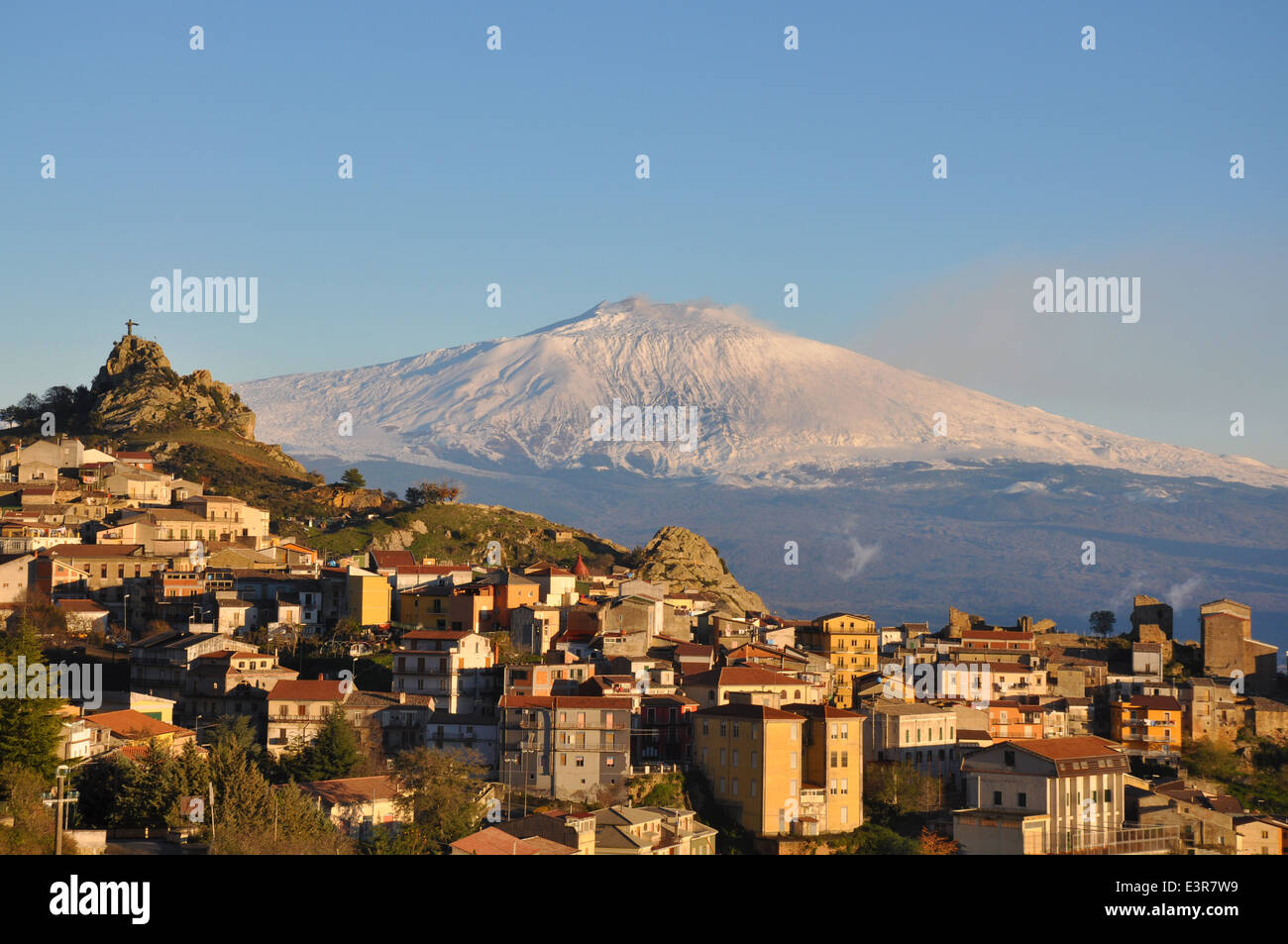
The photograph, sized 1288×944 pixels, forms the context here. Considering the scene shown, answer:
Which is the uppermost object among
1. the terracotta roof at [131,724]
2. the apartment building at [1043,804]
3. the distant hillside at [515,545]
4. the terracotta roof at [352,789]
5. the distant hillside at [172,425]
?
the distant hillside at [172,425]

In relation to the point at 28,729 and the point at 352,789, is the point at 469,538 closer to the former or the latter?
the point at 352,789

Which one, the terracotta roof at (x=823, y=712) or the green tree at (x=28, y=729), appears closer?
the green tree at (x=28, y=729)

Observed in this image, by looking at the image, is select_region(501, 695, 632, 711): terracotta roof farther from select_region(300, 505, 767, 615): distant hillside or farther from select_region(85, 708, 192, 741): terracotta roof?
select_region(300, 505, 767, 615): distant hillside

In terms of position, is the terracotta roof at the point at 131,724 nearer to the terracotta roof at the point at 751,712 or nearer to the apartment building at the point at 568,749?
the apartment building at the point at 568,749

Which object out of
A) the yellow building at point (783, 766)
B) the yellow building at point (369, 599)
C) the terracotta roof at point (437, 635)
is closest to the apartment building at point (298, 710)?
the terracotta roof at point (437, 635)
